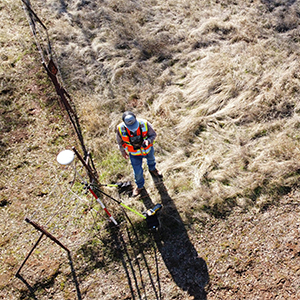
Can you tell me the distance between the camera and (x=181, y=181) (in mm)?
4641

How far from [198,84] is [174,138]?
1.83 metres

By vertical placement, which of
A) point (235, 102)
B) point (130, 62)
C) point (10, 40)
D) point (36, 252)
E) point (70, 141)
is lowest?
point (36, 252)

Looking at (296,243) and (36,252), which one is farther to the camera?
(36,252)

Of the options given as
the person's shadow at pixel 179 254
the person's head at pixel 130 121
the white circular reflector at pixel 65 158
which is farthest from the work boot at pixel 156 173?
the white circular reflector at pixel 65 158

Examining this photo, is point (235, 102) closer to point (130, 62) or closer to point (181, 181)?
point (181, 181)

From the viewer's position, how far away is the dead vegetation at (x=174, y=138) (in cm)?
381

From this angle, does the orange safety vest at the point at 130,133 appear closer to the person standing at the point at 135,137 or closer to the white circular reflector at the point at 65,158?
the person standing at the point at 135,137

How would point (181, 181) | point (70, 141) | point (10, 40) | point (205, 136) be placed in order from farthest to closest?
point (10, 40), point (70, 141), point (205, 136), point (181, 181)

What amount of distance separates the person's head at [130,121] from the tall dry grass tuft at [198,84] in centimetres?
169

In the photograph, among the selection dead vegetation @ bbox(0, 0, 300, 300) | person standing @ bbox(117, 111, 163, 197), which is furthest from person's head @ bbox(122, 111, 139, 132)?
dead vegetation @ bbox(0, 0, 300, 300)

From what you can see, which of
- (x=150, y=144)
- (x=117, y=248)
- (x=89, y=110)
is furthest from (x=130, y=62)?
(x=117, y=248)

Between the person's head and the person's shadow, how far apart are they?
1789 millimetres

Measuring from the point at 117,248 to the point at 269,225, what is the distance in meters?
2.80

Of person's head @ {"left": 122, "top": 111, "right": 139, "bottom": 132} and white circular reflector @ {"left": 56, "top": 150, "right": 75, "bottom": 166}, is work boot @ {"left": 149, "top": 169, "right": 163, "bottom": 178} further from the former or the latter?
white circular reflector @ {"left": 56, "top": 150, "right": 75, "bottom": 166}
